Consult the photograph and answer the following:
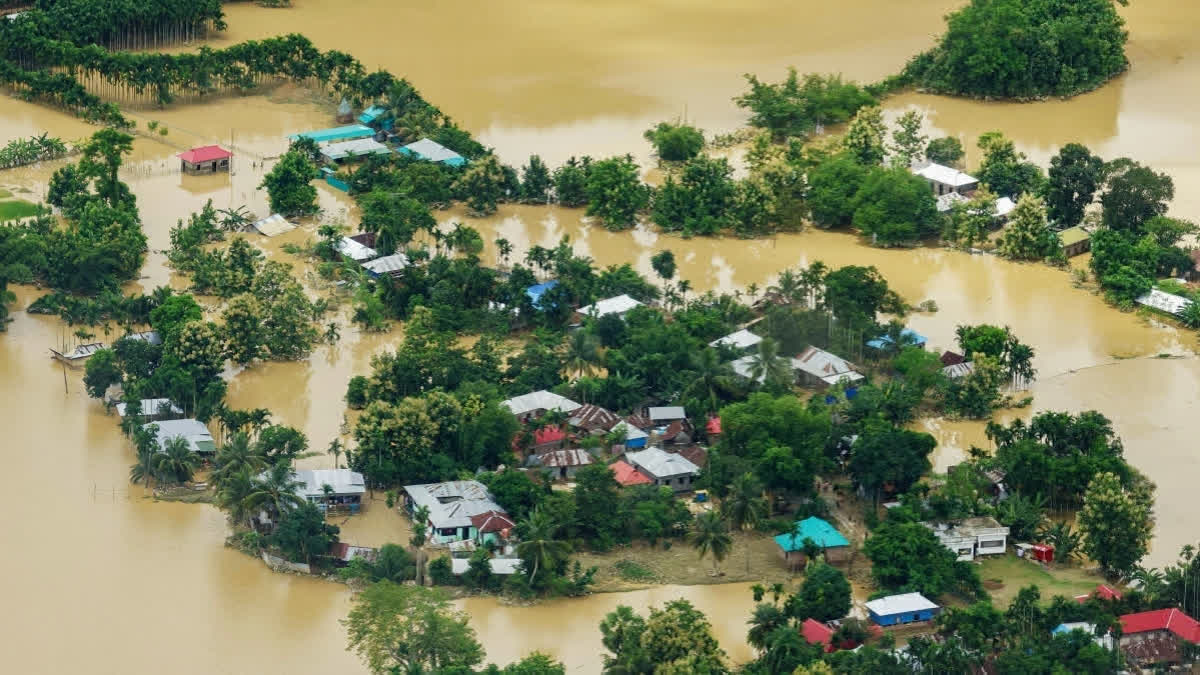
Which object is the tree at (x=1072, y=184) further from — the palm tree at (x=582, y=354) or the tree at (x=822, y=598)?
the tree at (x=822, y=598)

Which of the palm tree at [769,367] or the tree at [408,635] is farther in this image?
the palm tree at [769,367]

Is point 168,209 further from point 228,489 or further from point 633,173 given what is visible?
point 228,489

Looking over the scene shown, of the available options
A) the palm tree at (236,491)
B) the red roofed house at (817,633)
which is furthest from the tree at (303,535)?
the red roofed house at (817,633)

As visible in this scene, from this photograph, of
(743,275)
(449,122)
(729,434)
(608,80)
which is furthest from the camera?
(608,80)

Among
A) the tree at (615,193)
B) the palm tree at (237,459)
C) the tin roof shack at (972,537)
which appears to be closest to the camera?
the tin roof shack at (972,537)

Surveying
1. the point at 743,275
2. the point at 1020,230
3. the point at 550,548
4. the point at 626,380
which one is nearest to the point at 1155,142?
the point at 1020,230

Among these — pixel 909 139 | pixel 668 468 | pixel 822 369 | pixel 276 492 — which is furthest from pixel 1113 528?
pixel 909 139

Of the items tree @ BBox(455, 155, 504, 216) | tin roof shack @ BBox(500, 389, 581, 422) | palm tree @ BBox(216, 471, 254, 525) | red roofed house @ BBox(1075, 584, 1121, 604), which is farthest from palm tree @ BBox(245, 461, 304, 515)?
tree @ BBox(455, 155, 504, 216)
